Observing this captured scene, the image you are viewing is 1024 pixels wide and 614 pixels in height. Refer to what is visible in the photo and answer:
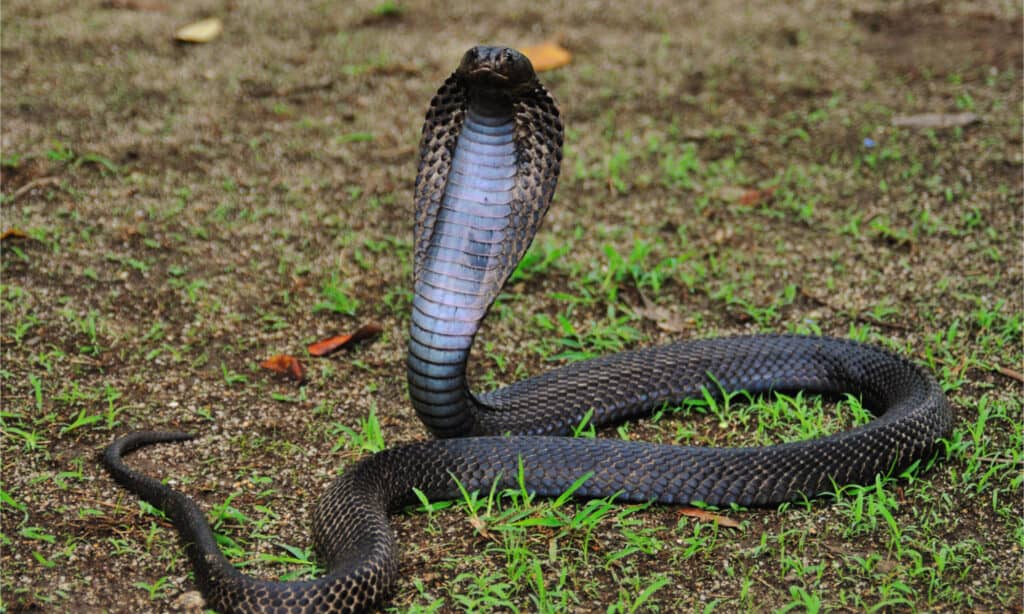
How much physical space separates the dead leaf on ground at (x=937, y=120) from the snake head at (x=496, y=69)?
3.86 metres

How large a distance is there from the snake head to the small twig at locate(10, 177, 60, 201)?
10.2 feet

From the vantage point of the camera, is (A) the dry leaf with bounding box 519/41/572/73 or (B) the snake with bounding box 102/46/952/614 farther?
(A) the dry leaf with bounding box 519/41/572/73

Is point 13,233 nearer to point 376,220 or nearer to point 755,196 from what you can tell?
point 376,220

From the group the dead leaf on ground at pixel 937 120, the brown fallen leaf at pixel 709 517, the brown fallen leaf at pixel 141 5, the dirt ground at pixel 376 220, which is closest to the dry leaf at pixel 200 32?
the dirt ground at pixel 376 220

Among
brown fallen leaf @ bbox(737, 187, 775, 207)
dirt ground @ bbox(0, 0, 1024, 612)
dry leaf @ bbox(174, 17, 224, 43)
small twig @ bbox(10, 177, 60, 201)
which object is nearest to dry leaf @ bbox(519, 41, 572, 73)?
dirt ground @ bbox(0, 0, 1024, 612)

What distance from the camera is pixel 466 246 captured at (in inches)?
138

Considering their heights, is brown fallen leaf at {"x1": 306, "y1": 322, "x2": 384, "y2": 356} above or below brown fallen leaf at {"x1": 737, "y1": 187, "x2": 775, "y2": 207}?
below

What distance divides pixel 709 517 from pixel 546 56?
14.8 ft

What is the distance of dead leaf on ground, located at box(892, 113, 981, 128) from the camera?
6363 millimetres

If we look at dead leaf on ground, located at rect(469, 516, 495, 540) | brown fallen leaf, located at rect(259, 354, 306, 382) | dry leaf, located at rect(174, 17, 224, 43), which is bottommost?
dead leaf on ground, located at rect(469, 516, 495, 540)

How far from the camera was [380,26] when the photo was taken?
8.02 meters

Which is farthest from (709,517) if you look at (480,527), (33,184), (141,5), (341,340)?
(141,5)

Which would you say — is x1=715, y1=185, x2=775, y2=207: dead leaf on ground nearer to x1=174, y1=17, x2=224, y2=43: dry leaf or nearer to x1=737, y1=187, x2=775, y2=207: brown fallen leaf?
x1=737, y1=187, x2=775, y2=207: brown fallen leaf

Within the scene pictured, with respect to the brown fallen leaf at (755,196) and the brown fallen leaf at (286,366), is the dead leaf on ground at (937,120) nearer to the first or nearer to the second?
the brown fallen leaf at (755,196)
